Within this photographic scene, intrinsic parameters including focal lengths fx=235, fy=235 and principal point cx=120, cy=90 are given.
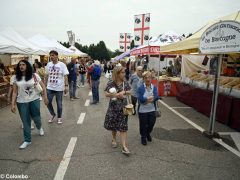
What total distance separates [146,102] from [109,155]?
1339 millimetres

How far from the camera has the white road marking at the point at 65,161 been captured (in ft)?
12.6

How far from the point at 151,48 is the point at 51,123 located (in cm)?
675

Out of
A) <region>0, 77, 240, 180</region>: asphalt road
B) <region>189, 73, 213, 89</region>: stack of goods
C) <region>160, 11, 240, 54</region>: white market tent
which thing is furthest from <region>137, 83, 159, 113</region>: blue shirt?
<region>189, 73, 213, 89</region>: stack of goods

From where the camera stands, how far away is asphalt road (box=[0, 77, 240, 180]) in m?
3.95

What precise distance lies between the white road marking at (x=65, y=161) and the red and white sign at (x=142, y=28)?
903cm

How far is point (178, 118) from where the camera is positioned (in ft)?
25.8

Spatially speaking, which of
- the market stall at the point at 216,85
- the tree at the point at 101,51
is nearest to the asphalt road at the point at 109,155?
the market stall at the point at 216,85

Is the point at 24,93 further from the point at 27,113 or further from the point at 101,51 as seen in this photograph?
the point at 101,51

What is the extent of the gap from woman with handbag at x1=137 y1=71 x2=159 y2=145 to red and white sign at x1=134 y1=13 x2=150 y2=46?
336 inches

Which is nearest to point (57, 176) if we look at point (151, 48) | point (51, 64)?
point (51, 64)

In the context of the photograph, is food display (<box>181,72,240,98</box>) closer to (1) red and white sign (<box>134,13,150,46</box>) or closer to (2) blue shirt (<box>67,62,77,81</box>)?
(1) red and white sign (<box>134,13,150,46</box>)

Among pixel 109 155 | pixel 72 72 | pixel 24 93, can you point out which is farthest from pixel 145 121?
pixel 72 72

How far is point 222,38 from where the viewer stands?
5.36 m

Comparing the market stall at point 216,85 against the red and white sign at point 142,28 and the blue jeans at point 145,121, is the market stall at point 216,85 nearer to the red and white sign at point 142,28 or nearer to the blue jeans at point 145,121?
the blue jeans at point 145,121
